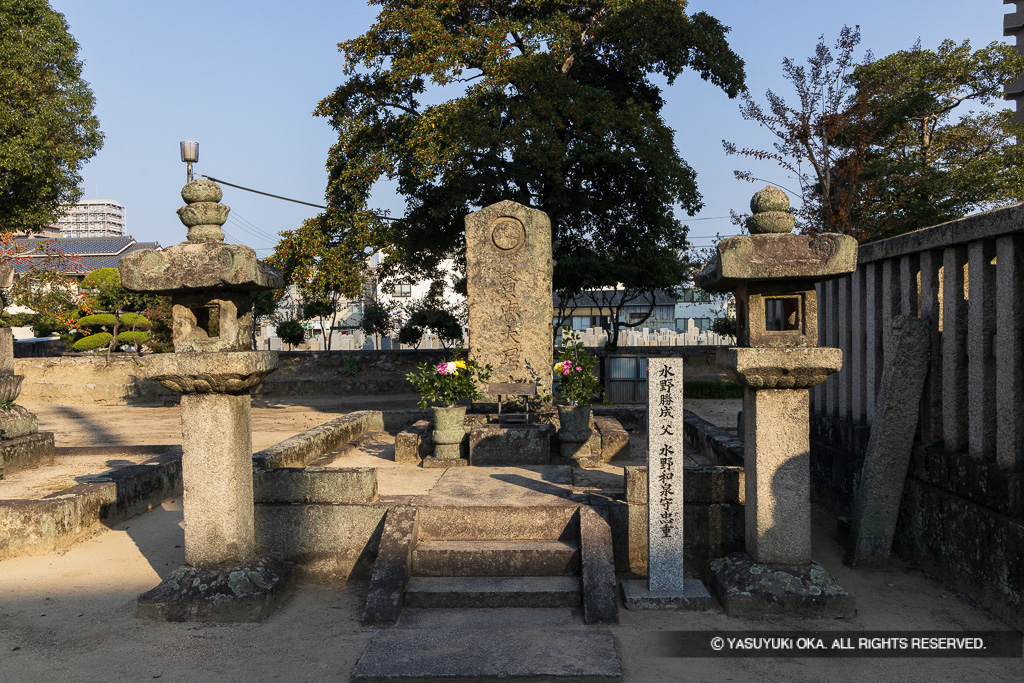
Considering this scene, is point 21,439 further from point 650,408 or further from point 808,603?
point 808,603

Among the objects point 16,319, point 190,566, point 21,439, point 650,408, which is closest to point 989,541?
point 650,408

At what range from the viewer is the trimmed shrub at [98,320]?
853 inches

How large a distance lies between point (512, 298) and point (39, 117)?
11.4 metres

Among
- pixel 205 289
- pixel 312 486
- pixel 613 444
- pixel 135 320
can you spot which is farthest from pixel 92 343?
pixel 205 289

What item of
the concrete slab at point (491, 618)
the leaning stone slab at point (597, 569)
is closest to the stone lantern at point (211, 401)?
the concrete slab at point (491, 618)

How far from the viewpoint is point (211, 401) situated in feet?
14.9

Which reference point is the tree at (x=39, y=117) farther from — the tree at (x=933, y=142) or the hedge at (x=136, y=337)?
the tree at (x=933, y=142)

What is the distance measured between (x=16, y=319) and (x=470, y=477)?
22182 millimetres

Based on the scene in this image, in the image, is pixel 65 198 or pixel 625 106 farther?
pixel 65 198

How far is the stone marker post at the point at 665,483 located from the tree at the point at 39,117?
1438 centimetres

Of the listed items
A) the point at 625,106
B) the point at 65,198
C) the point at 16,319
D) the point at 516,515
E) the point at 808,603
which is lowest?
the point at 808,603

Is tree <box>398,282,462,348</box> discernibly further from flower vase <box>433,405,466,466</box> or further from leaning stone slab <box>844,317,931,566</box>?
leaning stone slab <box>844,317,931,566</box>

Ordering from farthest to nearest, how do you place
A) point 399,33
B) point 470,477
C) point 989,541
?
point 399,33, point 470,477, point 989,541

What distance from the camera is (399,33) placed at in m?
13.5
